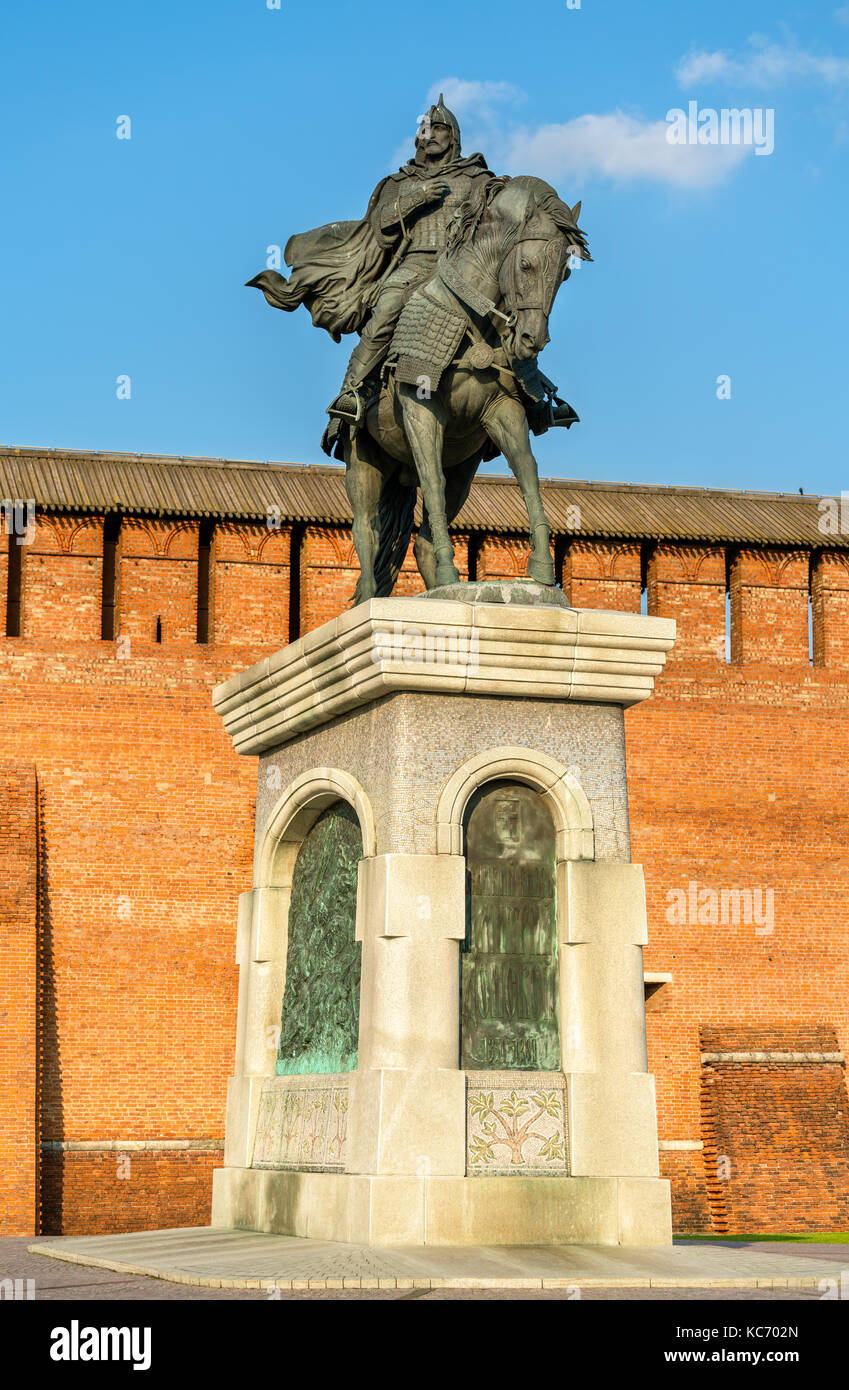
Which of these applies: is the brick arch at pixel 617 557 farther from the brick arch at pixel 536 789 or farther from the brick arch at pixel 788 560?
the brick arch at pixel 536 789

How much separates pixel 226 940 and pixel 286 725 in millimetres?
9428

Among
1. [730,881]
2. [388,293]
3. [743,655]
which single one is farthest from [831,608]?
[388,293]

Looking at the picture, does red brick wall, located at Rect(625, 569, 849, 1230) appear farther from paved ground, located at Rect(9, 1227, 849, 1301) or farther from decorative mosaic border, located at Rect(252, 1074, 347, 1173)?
paved ground, located at Rect(9, 1227, 849, 1301)

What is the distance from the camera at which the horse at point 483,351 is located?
7.01 m

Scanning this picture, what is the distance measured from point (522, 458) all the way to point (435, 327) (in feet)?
2.04

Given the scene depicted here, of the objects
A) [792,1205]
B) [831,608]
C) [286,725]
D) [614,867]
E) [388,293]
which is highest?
[831,608]

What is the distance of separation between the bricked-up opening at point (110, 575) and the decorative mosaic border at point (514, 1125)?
11.4m

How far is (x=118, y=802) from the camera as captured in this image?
54.9 ft

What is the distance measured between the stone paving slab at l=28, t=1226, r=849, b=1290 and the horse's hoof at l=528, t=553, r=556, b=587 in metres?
2.54

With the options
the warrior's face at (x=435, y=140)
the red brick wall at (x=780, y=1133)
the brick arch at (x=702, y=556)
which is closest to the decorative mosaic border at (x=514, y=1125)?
the warrior's face at (x=435, y=140)

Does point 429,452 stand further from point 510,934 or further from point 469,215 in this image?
point 510,934

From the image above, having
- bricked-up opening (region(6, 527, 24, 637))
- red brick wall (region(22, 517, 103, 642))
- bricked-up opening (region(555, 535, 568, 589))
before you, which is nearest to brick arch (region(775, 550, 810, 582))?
bricked-up opening (region(555, 535, 568, 589))

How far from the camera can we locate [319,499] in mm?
17797
